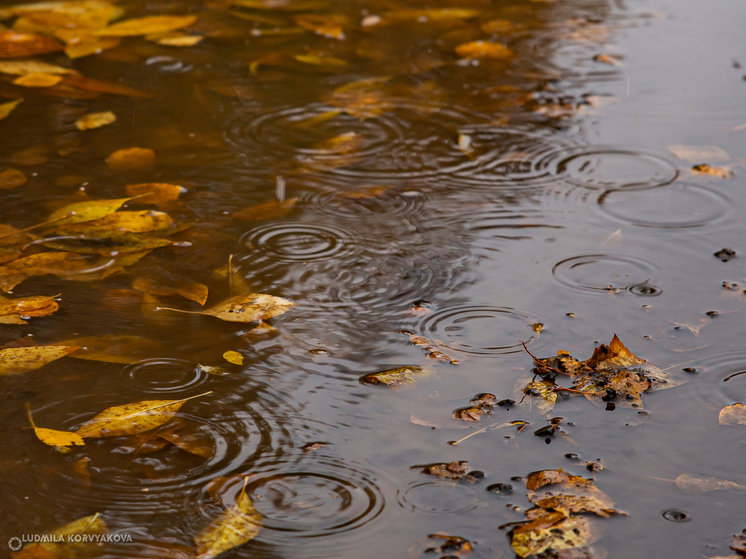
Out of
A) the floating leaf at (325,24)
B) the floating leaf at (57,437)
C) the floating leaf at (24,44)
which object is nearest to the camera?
the floating leaf at (57,437)

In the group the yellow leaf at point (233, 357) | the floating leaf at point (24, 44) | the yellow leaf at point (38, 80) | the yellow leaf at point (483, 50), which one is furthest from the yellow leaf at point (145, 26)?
the yellow leaf at point (233, 357)

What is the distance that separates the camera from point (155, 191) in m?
2.46

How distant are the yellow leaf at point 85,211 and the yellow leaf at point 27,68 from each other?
139 cm

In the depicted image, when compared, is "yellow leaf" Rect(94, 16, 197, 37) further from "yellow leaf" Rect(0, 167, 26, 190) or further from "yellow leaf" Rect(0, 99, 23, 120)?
"yellow leaf" Rect(0, 167, 26, 190)

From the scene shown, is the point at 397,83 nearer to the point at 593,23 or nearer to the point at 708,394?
the point at 593,23

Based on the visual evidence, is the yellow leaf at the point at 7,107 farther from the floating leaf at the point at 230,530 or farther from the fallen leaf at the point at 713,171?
the fallen leaf at the point at 713,171

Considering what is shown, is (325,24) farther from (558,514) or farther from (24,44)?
(558,514)

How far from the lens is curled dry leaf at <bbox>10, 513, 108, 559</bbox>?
1.27m

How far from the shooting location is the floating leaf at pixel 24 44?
3531mm

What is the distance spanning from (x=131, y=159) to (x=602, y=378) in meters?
2.01

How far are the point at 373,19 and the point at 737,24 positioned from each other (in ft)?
7.51

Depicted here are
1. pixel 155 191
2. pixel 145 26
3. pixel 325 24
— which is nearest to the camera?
pixel 155 191

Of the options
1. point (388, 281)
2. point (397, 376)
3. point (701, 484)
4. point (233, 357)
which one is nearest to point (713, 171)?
point (388, 281)

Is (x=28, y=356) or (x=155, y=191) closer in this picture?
(x=28, y=356)
